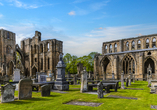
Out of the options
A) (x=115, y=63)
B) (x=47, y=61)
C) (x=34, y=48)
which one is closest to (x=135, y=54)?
(x=115, y=63)

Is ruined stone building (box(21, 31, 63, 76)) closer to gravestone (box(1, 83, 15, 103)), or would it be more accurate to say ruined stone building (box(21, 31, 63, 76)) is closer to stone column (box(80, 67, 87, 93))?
stone column (box(80, 67, 87, 93))

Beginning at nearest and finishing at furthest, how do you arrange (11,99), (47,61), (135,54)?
(11,99) < (135,54) < (47,61)

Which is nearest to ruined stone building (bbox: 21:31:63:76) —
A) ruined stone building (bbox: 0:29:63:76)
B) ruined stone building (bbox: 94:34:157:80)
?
ruined stone building (bbox: 0:29:63:76)

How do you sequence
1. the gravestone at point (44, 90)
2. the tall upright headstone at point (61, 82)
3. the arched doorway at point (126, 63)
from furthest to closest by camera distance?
the arched doorway at point (126, 63), the tall upright headstone at point (61, 82), the gravestone at point (44, 90)

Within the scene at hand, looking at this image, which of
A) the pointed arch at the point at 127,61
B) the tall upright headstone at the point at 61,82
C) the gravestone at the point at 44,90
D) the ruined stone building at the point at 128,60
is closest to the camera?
the gravestone at the point at 44,90

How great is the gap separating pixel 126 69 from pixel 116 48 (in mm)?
9462

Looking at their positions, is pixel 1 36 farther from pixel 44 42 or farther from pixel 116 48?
pixel 116 48

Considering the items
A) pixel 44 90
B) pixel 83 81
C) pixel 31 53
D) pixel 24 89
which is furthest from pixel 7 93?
pixel 31 53

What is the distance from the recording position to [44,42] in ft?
146

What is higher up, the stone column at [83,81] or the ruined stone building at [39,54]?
the ruined stone building at [39,54]

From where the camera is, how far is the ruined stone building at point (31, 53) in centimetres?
3978

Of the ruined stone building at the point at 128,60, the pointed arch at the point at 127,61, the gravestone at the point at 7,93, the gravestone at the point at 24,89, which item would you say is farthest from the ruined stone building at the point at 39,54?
the gravestone at the point at 7,93

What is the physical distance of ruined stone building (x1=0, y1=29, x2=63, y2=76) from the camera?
1566 inches

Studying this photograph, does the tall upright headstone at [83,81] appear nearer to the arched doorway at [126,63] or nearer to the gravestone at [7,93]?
the gravestone at [7,93]
